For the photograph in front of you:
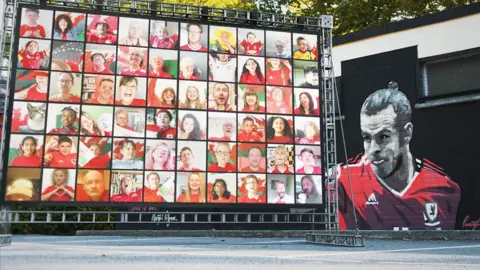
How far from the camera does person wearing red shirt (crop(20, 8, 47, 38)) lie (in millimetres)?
10164

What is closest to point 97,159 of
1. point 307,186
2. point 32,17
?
point 32,17

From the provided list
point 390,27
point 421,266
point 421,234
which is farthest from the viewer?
point 390,27

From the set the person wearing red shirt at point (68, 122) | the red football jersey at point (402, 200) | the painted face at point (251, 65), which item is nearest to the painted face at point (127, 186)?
the person wearing red shirt at point (68, 122)

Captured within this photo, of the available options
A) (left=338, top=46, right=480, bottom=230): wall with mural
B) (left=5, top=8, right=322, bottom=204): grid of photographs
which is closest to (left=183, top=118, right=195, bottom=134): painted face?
(left=5, top=8, right=322, bottom=204): grid of photographs

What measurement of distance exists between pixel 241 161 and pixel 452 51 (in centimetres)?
860

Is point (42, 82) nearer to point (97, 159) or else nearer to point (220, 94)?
point (97, 159)

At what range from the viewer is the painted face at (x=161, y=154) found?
10.4 metres

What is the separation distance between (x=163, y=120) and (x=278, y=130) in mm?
2472

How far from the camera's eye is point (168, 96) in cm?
1071

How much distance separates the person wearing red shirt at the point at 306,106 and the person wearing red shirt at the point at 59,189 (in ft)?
16.3

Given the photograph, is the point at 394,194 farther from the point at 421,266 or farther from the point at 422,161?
the point at 421,266

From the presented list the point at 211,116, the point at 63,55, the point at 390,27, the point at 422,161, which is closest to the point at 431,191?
the point at 422,161

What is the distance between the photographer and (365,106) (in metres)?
18.2

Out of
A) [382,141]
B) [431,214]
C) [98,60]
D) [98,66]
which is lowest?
[431,214]
